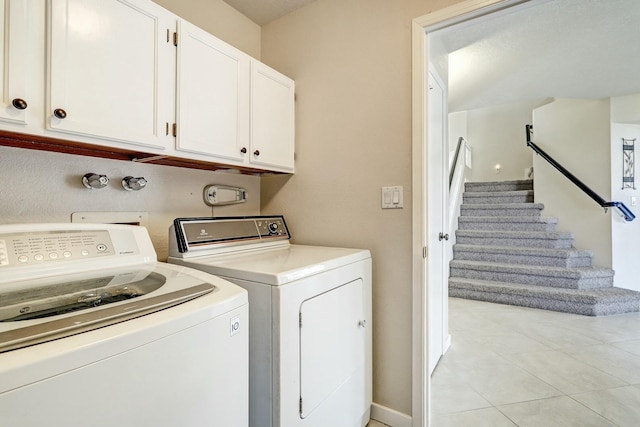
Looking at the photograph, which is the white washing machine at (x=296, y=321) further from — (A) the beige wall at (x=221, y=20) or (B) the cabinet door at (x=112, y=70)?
(A) the beige wall at (x=221, y=20)

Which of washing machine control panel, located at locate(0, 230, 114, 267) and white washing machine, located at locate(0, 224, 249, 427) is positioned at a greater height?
washing machine control panel, located at locate(0, 230, 114, 267)

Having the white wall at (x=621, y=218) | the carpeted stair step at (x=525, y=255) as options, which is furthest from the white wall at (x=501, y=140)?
the carpeted stair step at (x=525, y=255)

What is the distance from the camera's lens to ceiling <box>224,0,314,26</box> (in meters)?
1.91

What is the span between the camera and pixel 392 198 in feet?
5.32

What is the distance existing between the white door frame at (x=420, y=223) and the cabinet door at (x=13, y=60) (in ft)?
5.03

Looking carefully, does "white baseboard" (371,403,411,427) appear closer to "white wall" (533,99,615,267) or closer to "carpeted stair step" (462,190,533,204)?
"white wall" (533,99,615,267)

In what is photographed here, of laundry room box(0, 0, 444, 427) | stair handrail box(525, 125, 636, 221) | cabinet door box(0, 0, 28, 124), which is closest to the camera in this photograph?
cabinet door box(0, 0, 28, 124)

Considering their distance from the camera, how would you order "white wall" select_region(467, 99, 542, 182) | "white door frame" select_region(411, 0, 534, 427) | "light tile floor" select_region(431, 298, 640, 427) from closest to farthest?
"white door frame" select_region(411, 0, 534, 427) < "light tile floor" select_region(431, 298, 640, 427) < "white wall" select_region(467, 99, 542, 182)

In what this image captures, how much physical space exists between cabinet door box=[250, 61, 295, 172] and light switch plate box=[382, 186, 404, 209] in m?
0.66

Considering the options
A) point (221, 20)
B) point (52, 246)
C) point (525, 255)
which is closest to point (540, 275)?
point (525, 255)

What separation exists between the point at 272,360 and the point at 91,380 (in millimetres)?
573

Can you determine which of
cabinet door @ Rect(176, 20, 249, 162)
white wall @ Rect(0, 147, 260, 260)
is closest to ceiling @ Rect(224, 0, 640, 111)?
cabinet door @ Rect(176, 20, 249, 162)

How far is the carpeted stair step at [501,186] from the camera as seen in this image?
5074mm

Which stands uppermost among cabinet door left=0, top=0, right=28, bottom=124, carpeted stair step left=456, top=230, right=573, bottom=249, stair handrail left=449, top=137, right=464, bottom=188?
stair handrail left=449, top=137, right=464, bottom=188
